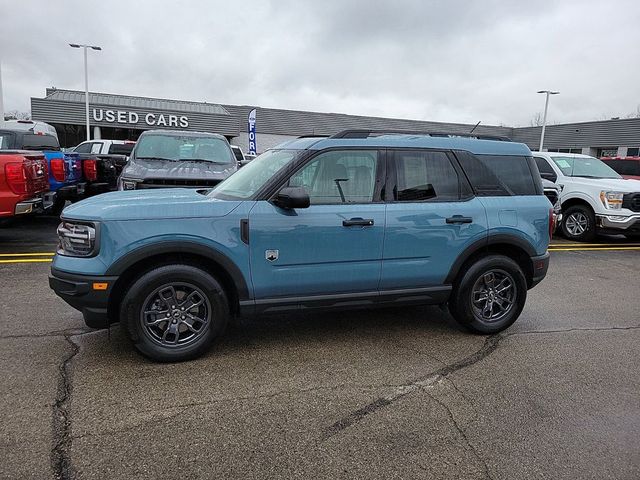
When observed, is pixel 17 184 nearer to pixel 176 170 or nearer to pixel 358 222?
pixel 176 170

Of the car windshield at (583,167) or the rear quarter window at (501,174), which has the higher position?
the car windshield at (583,167)

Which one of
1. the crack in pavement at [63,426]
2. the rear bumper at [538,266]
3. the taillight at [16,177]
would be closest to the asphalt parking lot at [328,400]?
the crack in pavement at [63,426]

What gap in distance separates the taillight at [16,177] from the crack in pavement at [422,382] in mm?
6402

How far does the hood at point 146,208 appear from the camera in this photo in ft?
11.7

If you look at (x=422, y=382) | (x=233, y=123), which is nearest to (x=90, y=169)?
(x=422, y=382)

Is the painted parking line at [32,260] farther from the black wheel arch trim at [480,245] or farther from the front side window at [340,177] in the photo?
the black wheel arch trim at [480,245]

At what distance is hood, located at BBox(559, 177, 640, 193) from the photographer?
396 inches

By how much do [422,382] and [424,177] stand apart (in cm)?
184

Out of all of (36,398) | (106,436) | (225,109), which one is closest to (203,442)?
(106,436)

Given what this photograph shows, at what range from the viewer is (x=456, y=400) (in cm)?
336

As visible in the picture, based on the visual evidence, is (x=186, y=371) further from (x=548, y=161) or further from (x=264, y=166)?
(x=548, y=161)

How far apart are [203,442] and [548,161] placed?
37.3ft

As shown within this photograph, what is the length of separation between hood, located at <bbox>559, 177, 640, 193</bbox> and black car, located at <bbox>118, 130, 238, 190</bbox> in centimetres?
776

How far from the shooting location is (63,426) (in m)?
2.88
